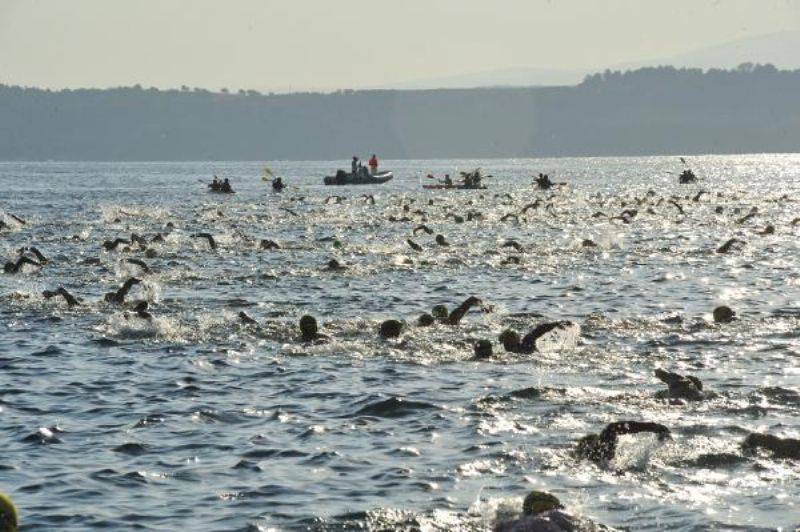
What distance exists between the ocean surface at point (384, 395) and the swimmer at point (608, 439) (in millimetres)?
Answer: 165

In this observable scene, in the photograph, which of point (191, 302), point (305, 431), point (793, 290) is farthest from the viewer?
point (793, 290)

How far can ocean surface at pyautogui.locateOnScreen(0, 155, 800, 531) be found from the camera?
15836 mm

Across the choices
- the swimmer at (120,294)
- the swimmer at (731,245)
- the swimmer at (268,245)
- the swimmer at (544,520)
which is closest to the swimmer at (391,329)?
the swimmer at (120,294)

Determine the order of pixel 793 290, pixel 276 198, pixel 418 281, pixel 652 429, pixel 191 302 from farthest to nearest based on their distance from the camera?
pixel 276 198 < pixel 418 281 < pixel 793 290 < pixel 191 302 < pixel 652 429

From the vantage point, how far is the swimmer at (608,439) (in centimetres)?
1734

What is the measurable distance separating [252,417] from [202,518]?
217 inches

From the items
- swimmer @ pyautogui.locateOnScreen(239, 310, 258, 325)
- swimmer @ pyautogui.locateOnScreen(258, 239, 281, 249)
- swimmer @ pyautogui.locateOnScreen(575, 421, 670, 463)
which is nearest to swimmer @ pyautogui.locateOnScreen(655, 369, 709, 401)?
swimmer @ pyautogui.locateOnScreen(575, 421, 670, 463)

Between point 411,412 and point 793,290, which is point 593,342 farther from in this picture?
point 793,290

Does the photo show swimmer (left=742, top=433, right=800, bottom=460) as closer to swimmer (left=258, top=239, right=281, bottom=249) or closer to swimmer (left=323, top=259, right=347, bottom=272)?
swimmer (left=323, top=259, right=347, bottom=272)

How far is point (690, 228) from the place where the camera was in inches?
2662

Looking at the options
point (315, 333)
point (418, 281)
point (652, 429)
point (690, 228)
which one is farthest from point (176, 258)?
point (652, 429)

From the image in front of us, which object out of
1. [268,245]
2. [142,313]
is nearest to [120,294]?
[142,313]

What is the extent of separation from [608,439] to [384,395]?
17.5ft

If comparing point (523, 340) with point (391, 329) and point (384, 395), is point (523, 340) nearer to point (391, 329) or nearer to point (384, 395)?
point (391, 329)
